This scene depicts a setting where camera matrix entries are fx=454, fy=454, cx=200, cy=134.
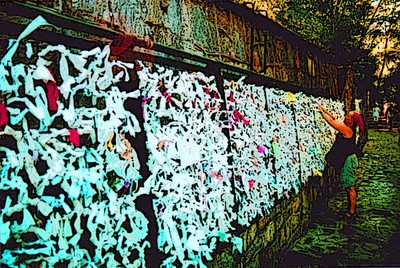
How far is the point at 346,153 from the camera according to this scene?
1.66 m

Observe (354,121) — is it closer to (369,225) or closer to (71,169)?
(369,225)

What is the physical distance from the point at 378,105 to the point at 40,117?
3.51ft

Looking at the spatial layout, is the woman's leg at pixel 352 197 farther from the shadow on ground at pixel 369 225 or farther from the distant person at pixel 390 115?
the distant person at pixel 390 115

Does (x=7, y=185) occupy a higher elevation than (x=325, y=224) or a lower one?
higher

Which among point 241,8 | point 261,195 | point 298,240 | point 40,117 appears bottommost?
point 298,240

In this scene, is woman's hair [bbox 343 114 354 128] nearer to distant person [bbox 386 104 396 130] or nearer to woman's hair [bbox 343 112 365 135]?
woman's hair [bbox 343 112 365 135]

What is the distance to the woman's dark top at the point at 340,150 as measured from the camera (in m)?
1.61

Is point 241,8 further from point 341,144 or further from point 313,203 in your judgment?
point 313,203

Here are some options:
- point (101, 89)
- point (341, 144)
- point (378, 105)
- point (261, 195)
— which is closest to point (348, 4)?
point (378, 105)

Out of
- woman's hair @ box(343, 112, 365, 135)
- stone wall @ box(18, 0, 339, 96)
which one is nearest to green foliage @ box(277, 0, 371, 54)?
stone wall @ box(18, 0, 339, 96)

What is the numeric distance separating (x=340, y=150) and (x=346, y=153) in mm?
38

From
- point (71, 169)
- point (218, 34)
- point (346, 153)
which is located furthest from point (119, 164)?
point (346, 153)

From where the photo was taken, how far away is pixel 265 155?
5.17ft

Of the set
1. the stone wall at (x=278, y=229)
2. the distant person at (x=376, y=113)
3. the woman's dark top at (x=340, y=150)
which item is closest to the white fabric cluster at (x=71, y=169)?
the stone wall at (x=278, y=229)
